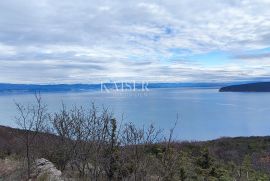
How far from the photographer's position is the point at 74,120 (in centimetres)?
830

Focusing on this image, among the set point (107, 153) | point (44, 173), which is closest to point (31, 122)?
point (44, 173)

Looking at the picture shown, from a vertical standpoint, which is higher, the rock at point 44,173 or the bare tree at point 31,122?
the bare tree at point 31,122

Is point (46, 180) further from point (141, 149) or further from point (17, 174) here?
point (141, 149)

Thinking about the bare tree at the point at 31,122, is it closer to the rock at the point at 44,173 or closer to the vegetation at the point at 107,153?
the vegetation at the point at 107,153

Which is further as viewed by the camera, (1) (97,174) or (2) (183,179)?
(2) (183,179)

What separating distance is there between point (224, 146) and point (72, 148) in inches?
1031

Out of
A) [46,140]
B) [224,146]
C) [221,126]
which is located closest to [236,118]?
[221,126]

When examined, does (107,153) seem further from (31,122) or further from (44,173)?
(31,122)

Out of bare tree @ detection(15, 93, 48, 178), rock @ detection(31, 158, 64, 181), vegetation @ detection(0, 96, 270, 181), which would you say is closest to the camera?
vegetation @ detection(0, 96, 270, 181)

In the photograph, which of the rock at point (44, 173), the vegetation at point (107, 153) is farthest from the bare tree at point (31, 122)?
the rock at point (44, 173)

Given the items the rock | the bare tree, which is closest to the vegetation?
the bare tree

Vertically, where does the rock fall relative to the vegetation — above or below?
below

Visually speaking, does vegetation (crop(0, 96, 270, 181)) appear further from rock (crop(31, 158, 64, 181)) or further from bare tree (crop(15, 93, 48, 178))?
rock (crop(31, 158, 64, 181))

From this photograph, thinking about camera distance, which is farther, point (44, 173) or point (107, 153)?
point (107, 153)
